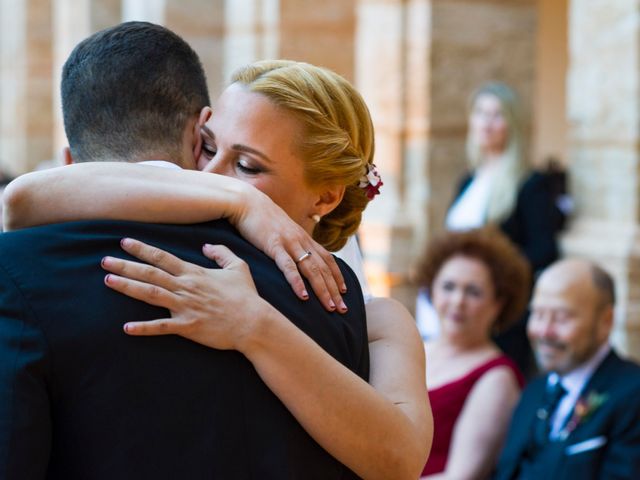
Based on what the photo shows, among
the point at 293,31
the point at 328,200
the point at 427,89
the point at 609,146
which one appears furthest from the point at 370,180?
→ the point at 293,31

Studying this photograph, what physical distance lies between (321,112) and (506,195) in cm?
391

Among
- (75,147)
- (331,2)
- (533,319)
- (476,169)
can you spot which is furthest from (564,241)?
(75,147)

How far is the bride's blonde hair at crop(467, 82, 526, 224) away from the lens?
5.68m

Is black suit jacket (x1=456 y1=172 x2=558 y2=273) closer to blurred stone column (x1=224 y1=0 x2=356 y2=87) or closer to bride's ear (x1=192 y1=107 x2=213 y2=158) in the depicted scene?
blurred stone column (x1=224 y1=0 x2=356 y2=87)

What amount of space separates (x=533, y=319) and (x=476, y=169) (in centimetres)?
187

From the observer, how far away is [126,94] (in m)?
1.66

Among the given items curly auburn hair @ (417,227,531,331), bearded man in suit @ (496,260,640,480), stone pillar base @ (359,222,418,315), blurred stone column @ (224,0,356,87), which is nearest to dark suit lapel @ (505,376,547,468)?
bearded man in suit @ (496,260,640,480)

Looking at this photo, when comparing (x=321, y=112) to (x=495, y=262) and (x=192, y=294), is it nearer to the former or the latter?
(x=192, y=294)

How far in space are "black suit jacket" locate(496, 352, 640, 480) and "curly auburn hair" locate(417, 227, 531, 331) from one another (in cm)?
73

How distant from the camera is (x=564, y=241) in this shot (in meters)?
5.62

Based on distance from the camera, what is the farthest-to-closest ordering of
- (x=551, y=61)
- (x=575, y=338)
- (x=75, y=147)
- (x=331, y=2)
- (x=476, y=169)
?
(x=551, y=61)
(x=331, y=2)
(x=476, y=169)
(x=575, y=338)
(x=75, y=147)

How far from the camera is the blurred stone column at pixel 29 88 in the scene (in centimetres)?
1395

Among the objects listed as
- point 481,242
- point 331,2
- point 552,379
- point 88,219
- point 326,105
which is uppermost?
point 331,2

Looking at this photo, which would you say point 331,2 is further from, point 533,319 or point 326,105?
point 326,105
